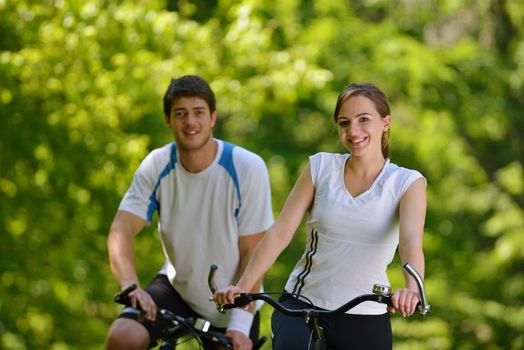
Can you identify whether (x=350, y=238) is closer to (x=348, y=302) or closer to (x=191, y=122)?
(x=348, y=302)

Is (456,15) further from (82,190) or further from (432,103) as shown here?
(82,190)

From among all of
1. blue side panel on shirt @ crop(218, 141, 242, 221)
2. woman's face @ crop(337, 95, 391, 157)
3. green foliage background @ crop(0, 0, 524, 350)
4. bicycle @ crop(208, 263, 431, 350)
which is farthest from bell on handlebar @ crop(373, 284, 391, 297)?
green foliage background @ crop(0, 0, 524, 350)

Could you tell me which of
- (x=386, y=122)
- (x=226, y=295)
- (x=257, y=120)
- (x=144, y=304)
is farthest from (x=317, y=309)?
(x=257, y=120)

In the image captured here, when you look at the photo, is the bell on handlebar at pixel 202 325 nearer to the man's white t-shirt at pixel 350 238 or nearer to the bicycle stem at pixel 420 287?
the man's white t-shirt at pixel 350 238

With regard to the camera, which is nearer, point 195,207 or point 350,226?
A: point 350,226

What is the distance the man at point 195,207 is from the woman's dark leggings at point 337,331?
1176 mm

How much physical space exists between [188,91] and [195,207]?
0.60 meters

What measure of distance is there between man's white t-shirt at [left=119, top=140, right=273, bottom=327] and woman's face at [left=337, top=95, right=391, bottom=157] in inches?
49.7

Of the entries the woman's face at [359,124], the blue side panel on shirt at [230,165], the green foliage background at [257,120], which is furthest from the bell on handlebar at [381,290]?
the green foliage background at [257,120]

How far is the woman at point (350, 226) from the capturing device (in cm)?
498

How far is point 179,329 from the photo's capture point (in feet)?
18.7

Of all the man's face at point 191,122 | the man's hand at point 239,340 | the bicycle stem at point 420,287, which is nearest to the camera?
the bicycle stem at point 420,287

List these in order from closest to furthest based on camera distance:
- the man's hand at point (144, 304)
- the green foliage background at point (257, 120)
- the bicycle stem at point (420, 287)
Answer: the bicycle stem at point (420, 287) → the man's hand at point (144, 304) → the green foliage background at point (257, 120)

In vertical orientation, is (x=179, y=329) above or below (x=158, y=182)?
below
